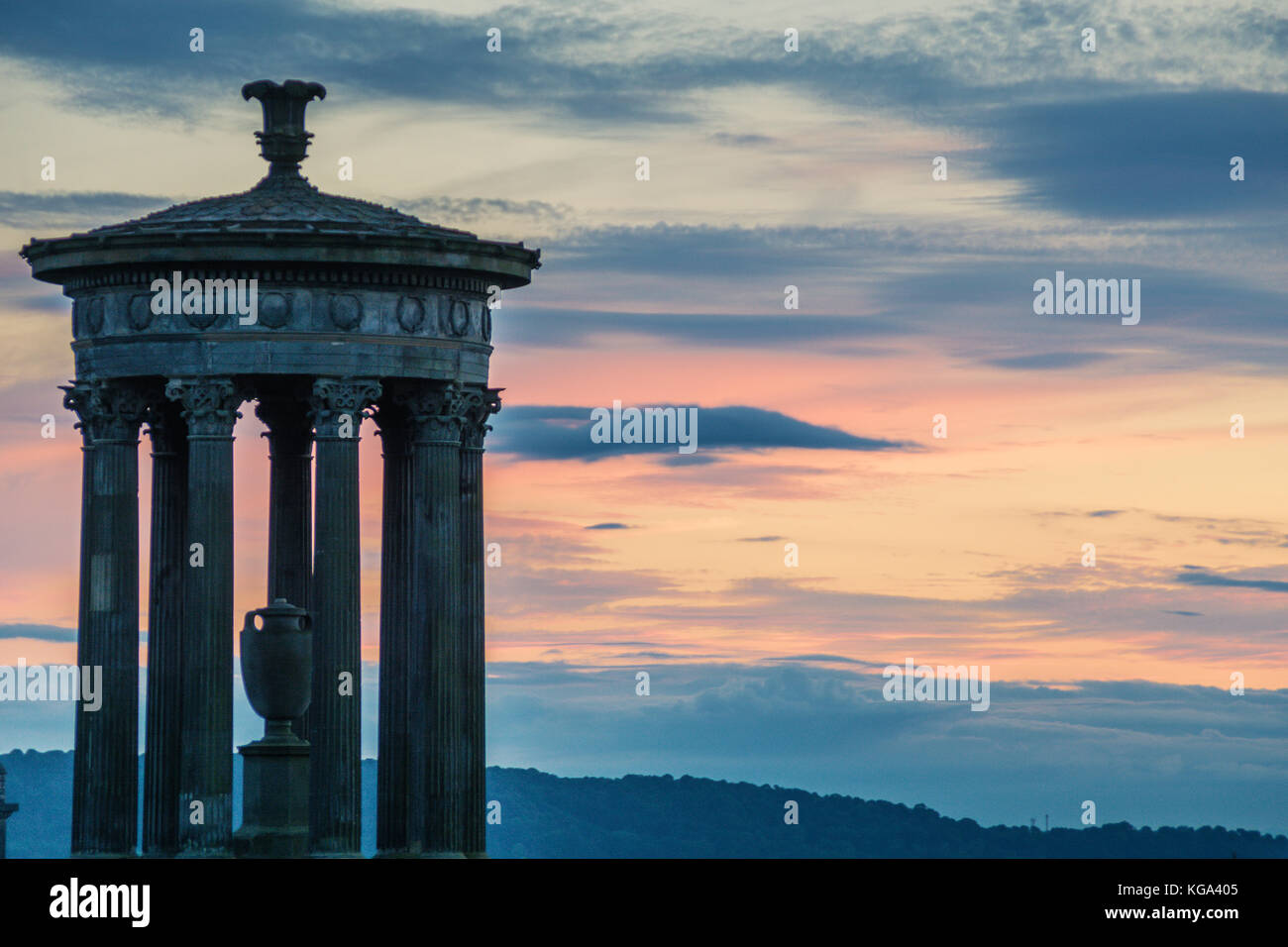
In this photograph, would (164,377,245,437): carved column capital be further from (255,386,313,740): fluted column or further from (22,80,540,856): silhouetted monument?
(255,386,313,740): fluted column

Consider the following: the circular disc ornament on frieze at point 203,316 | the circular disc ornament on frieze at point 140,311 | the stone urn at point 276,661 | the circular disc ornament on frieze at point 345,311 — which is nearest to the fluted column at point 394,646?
the circular disc ornament on frieze at point 345,311

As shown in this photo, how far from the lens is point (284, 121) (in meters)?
89.2

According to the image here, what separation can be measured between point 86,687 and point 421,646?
9406 mm

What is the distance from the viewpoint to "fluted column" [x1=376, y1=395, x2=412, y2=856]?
290ft

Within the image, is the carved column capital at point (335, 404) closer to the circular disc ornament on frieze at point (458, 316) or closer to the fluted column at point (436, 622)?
the fluted column at point (436, 622)

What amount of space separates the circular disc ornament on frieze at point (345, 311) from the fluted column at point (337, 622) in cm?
154

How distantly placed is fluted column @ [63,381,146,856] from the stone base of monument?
11.8m

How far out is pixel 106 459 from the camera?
86.6m

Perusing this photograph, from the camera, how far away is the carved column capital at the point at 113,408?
86.2 m

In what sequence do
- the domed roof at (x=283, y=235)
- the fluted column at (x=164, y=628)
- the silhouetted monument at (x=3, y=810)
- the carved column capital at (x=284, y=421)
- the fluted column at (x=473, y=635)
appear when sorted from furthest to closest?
the silhouetted monument at (x=3, y=810) < the carved column capital at (x=284, y=421) < the fluted column at (x=164, y=628) < the fluted column at (x=473, y=635) < the domed roof at (x=283, y=235)

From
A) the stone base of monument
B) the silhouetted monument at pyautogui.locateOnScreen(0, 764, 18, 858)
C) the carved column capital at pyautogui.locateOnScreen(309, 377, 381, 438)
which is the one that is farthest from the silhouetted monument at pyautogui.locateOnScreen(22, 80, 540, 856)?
the silhouetted monument at pyautogui.locateOnScreen(0, 764, 18, 858)

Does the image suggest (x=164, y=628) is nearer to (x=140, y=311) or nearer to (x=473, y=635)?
(x=473, y=635)

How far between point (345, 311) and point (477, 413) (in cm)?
557
